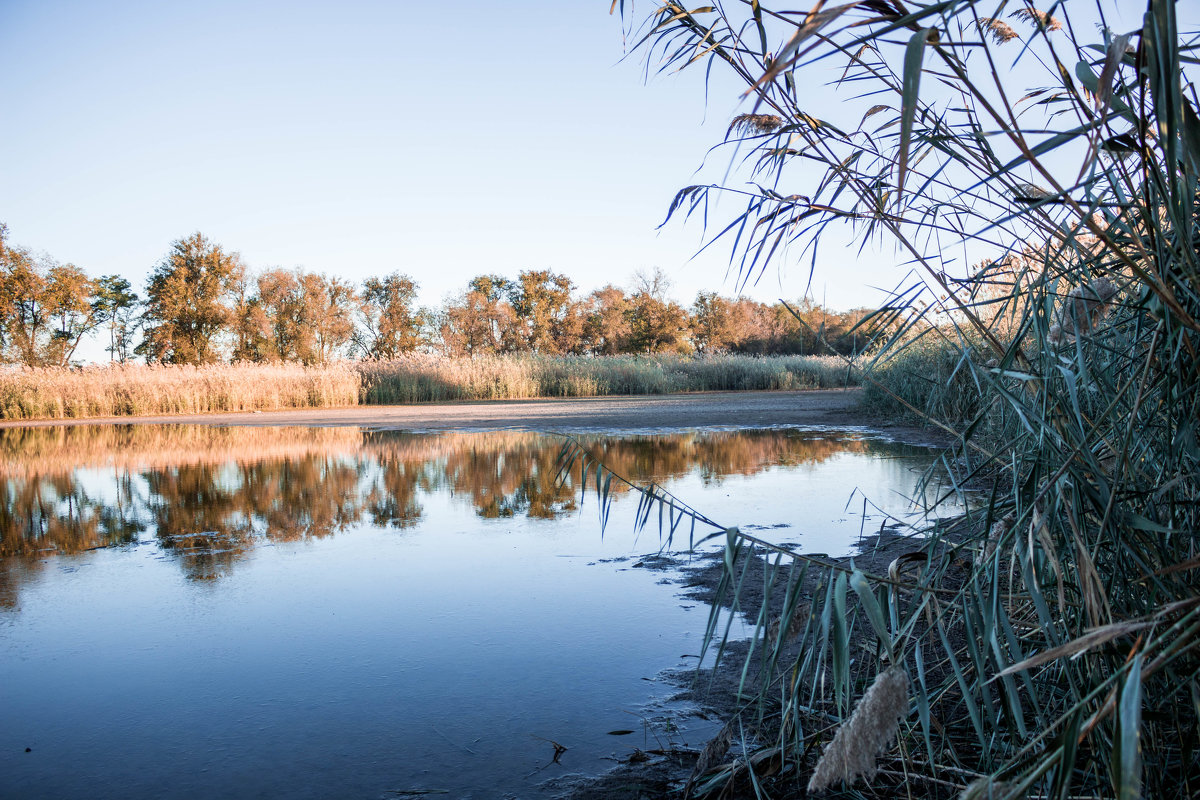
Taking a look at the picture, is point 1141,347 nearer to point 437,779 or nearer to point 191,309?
point 437,779

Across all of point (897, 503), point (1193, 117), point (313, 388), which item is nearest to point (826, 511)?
point (897, 503)

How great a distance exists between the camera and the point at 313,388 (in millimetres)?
22422

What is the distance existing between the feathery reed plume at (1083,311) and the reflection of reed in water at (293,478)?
3.86 meters

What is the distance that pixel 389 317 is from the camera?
46.2 meters

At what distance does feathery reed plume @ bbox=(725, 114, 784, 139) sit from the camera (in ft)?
6.84

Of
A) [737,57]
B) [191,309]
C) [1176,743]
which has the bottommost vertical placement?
[1176,743]

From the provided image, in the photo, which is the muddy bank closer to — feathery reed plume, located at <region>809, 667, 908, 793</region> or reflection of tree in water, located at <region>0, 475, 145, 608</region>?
feathery reed plume, located at <region>809, 667, 908, 793</region>

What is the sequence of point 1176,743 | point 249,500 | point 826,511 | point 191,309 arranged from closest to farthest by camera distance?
point 1176,743 < point 826,511 < point 249,500 < point 191,309

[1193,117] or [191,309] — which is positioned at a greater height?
[191,309]

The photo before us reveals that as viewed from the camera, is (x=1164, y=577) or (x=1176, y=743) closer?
(x=1164, y=577)

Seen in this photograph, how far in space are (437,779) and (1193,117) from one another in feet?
6.64

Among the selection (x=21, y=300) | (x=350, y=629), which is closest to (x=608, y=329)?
(x=21, y=300)

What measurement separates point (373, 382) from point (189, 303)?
16.8 m

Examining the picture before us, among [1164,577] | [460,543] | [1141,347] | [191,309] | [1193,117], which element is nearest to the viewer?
[1193,117]
